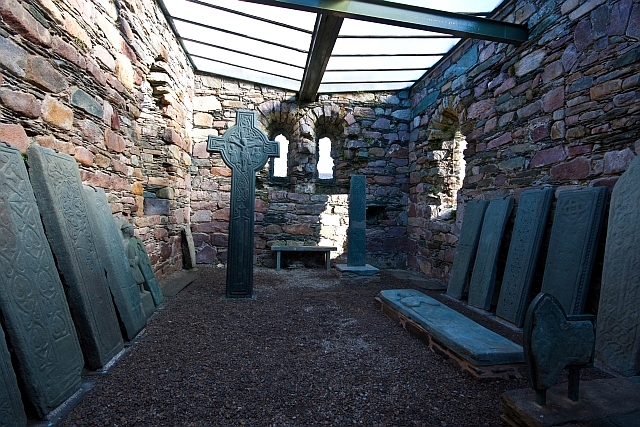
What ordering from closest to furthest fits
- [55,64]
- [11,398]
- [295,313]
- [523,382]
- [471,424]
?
1. [11,398]
2. [471,424]
3. [523,382]
4. [55,64]
5. [295,313]

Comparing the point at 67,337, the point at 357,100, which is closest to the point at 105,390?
the point at 67,337

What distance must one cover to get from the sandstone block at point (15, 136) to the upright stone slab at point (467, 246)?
14.4 ft

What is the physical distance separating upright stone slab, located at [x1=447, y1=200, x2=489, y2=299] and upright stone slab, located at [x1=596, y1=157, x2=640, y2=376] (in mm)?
1614

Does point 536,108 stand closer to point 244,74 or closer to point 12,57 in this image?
point 12,57

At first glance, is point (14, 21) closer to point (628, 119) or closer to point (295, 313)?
point (295, 313)

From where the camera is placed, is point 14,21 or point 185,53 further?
point 185,53

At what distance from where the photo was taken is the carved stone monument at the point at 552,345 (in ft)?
4.79

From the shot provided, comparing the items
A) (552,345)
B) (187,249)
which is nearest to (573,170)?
(552,345)

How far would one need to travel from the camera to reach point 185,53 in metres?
5.57

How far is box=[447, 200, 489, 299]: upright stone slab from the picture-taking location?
4.18 metres

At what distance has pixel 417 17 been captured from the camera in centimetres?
376

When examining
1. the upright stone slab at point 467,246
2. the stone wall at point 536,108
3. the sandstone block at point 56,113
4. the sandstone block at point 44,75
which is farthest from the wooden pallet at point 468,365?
the sandstone block at point 44,75

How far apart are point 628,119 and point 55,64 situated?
4.44 meters

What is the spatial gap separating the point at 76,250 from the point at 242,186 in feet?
7.09
